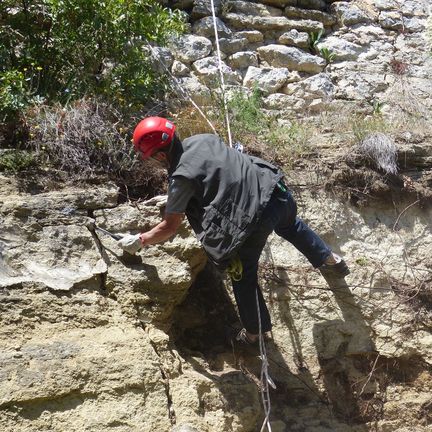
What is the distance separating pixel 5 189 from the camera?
4520mm

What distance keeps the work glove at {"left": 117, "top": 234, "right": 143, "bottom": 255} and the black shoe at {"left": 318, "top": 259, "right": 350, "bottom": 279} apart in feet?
4.86

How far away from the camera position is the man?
406 cm

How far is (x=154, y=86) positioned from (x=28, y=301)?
2557mm

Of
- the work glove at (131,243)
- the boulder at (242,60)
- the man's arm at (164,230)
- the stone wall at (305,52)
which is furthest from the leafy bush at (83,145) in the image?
the boulder at (242,60)

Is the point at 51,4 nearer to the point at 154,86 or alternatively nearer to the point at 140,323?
the point at 154,86

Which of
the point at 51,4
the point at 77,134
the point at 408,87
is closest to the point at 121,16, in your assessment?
the point at 51,4

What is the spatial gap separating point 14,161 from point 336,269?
95.0 inches

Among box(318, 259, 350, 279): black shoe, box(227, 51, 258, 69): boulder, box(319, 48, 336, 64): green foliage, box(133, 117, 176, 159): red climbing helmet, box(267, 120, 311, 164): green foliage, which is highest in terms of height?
box(319, 48, 336, 64): green foliage

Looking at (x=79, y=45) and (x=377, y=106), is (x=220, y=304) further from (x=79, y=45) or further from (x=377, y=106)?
(x=377, y=106)

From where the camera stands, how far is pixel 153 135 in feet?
13.4

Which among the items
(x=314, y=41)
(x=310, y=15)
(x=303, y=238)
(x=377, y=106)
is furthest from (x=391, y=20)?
(x=303, y=238)

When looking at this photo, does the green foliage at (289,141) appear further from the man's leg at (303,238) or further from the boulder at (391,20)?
the boulder at (391,20)

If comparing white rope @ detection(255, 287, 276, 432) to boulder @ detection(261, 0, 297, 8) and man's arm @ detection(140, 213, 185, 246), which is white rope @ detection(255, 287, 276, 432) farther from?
boulder @ detection(261, 0, 297, 8)

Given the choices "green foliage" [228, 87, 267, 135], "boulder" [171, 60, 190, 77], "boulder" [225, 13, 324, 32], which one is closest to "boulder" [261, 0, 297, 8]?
"boulder" [225, 13, 324, 32]
